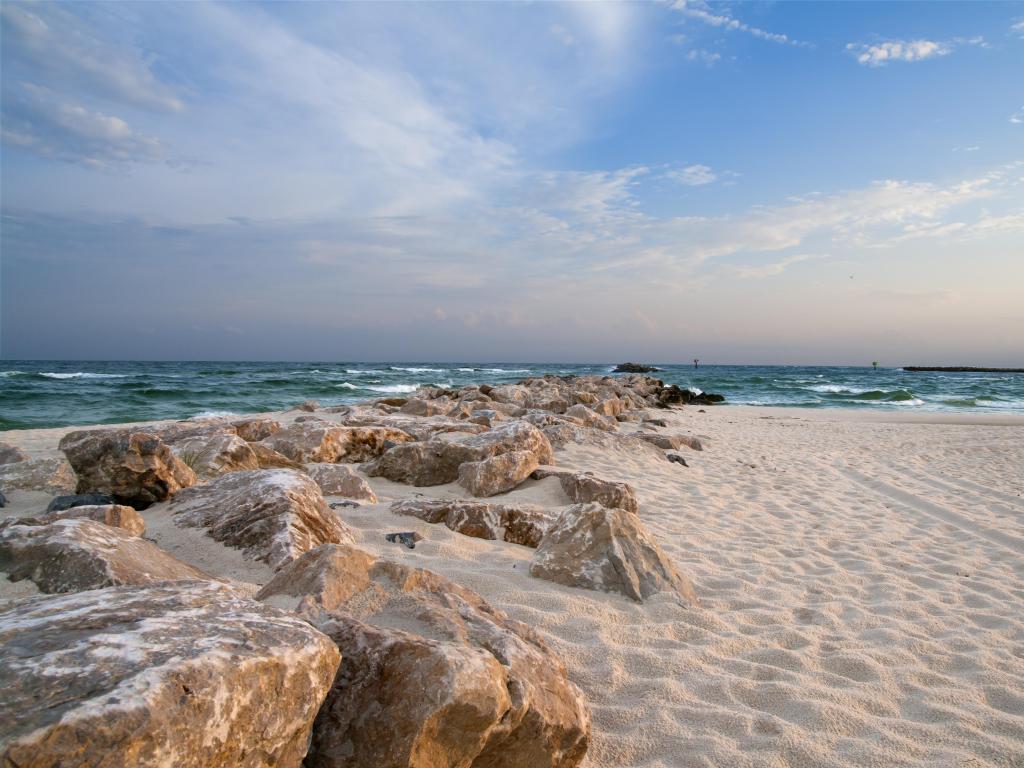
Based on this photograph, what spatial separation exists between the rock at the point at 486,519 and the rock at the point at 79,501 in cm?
182

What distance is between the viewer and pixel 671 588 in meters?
3.41

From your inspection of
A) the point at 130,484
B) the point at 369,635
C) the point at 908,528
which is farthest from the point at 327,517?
the point at 908,528

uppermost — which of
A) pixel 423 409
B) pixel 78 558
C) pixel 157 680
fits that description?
pixel 157 680

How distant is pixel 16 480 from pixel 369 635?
13.7 ft

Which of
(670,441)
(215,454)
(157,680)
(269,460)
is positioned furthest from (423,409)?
(157,680)

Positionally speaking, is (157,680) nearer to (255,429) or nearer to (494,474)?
(494,474)

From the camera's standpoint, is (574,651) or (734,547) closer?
(574,651)

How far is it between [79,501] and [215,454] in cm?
116

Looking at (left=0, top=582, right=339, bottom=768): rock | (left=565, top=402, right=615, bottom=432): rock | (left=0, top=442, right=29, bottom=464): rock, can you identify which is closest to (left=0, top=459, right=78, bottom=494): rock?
(left=0, top=442, right=29, bottom=464): rock

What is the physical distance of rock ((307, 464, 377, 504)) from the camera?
480 cm

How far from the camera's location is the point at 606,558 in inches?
136

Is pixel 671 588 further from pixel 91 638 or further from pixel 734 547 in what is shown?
pixel 91 638

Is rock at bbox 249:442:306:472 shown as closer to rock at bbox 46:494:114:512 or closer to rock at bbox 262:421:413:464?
rock at bbox 262:421:413:464

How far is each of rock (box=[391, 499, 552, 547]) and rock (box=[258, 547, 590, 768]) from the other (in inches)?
72.1
